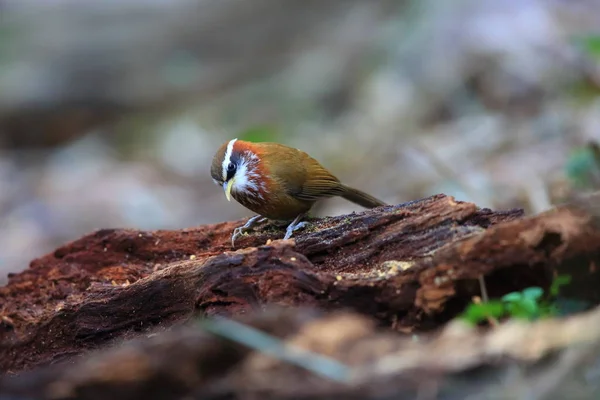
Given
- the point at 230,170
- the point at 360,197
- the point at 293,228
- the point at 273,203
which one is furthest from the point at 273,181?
the point at 360,197

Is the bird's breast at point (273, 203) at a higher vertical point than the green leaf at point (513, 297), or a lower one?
higher

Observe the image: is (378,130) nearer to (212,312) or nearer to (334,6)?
(334,6)

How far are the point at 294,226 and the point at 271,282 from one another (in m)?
1.36

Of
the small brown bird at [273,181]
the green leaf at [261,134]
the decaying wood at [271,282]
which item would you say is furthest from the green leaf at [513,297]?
the green leaf at [261,134]

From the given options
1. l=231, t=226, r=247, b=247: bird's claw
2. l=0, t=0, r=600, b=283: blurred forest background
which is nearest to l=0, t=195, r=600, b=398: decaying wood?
l=231, t=226, r=247, b=247: bird's claw

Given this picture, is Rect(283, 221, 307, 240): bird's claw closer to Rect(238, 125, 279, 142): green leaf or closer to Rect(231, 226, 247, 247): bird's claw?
Rect(231, 226, 247, 247): bird's claw

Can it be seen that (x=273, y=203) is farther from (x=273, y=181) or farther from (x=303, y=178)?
(x=303, y=178)

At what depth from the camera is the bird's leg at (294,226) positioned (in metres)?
4.46

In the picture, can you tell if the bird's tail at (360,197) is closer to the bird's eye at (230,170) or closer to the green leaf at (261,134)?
the bird's eye at (230,170)

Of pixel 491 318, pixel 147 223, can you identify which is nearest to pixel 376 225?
pixel 491 318

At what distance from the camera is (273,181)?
4848 millimetres

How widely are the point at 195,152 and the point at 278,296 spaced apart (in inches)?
385

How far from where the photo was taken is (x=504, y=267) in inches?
114

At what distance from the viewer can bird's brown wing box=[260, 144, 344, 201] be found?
16.1 ft
